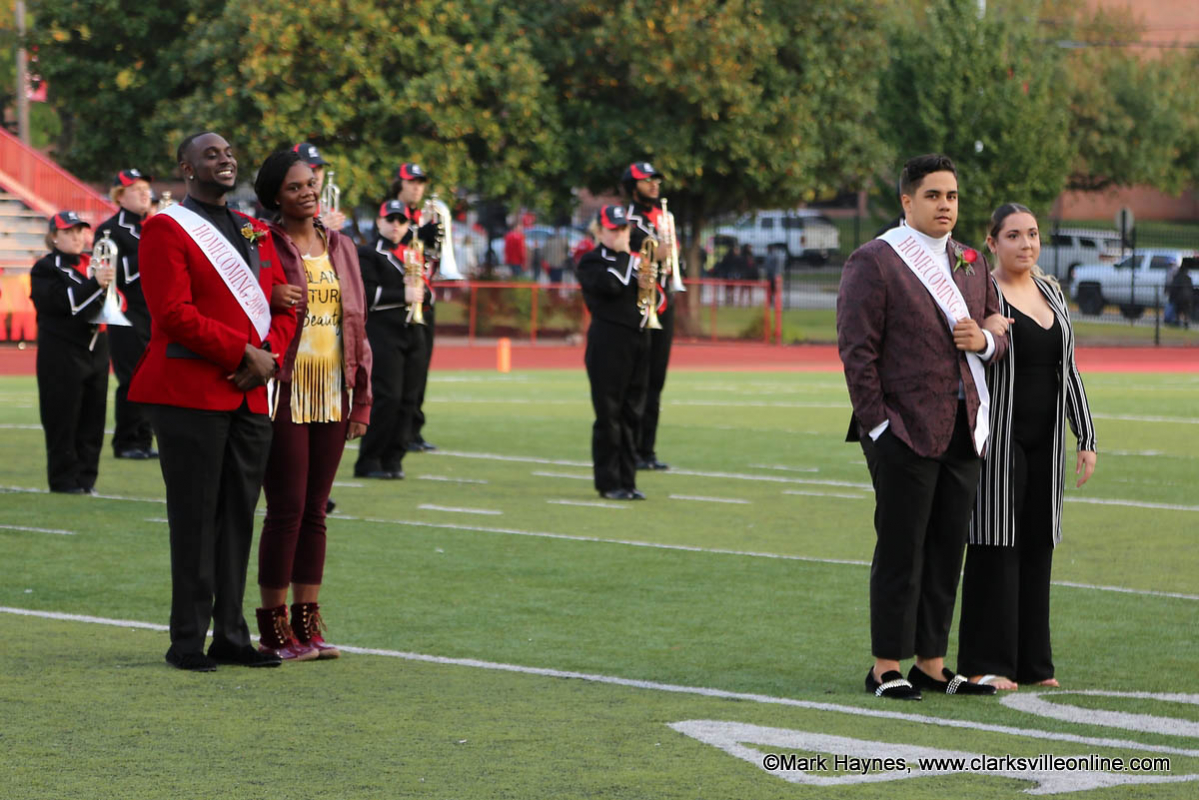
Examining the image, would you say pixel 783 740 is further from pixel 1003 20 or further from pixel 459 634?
pixel 1003 20

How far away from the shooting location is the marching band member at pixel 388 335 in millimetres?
14820

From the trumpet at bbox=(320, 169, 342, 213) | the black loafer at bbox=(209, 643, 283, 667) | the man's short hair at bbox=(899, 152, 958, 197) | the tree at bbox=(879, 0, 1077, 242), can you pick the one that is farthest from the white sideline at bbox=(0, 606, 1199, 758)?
the tree at bbox=(879, 0, 1077, 242)

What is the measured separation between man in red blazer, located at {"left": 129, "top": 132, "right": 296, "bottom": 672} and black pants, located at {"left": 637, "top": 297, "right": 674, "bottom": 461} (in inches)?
289

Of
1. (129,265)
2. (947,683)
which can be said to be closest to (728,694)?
(947,683)

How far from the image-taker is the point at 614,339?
13680 mm

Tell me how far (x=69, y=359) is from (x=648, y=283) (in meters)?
4.08

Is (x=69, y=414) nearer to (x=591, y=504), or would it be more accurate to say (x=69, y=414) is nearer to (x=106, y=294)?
(x=106, y=294)

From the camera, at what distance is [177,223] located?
7500 mm

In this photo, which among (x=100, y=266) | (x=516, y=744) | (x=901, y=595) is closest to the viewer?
(x=516, y=744)

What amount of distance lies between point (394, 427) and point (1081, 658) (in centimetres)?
770

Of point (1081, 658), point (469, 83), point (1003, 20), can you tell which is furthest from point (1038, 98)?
point (1081, 658)

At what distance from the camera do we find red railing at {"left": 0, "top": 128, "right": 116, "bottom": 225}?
117 ft

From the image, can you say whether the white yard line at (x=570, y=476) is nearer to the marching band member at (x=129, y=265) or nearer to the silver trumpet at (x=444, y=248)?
the silver trumpet at (x=444, y=248)

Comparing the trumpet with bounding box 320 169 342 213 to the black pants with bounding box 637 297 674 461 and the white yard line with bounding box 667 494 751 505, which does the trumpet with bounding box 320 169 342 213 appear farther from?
the white yard line with bounding box 667 494 751 505
